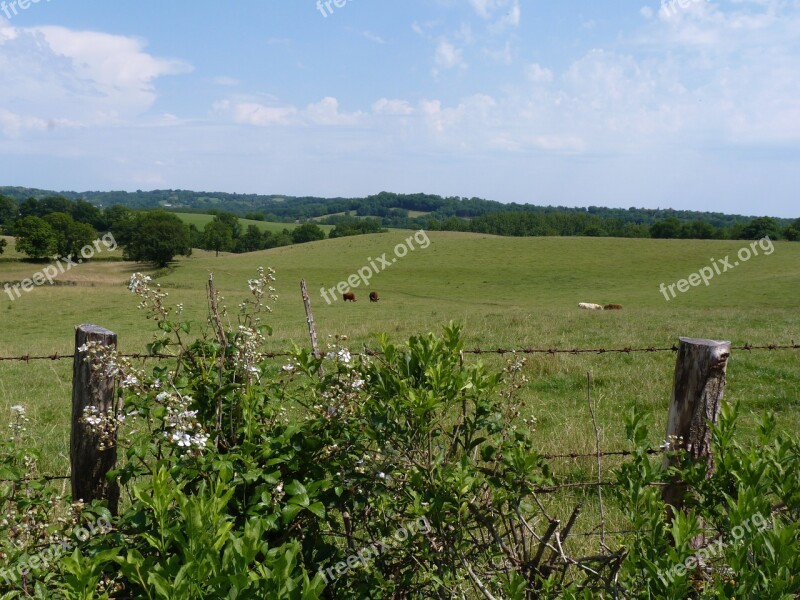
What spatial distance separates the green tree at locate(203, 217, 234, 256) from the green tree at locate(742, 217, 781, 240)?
7406cm

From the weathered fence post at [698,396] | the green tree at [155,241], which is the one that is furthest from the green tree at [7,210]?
the weathered fence post at [698,396]

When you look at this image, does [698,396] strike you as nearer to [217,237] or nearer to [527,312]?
[527,312]

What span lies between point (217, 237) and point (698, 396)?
9505 cm

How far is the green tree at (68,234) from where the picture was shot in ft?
256

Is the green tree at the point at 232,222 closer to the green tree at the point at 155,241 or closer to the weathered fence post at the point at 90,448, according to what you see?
the green tree at the point at 155,241

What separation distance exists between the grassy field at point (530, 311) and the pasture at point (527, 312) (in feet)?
0.21

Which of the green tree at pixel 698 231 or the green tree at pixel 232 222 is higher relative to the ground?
the green tree at pixel 698 231

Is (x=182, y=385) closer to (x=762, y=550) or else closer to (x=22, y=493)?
(x=22, y=493)

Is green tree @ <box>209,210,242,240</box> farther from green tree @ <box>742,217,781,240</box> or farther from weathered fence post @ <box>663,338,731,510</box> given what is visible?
weathered fence post @ <box>663,338,731,510</box>

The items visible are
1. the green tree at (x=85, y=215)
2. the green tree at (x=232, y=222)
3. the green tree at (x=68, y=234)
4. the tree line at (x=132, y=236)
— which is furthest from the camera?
the green tree at (x=232, y=222)

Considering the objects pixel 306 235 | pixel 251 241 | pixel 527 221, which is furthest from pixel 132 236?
pixel 527 221

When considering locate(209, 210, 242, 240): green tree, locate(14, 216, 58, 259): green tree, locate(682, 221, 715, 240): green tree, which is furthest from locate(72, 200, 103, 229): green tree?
locate(682, 221, 715, 240): green tree

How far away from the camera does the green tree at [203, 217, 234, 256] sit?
94.8m

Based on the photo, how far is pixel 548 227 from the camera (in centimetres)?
11619
